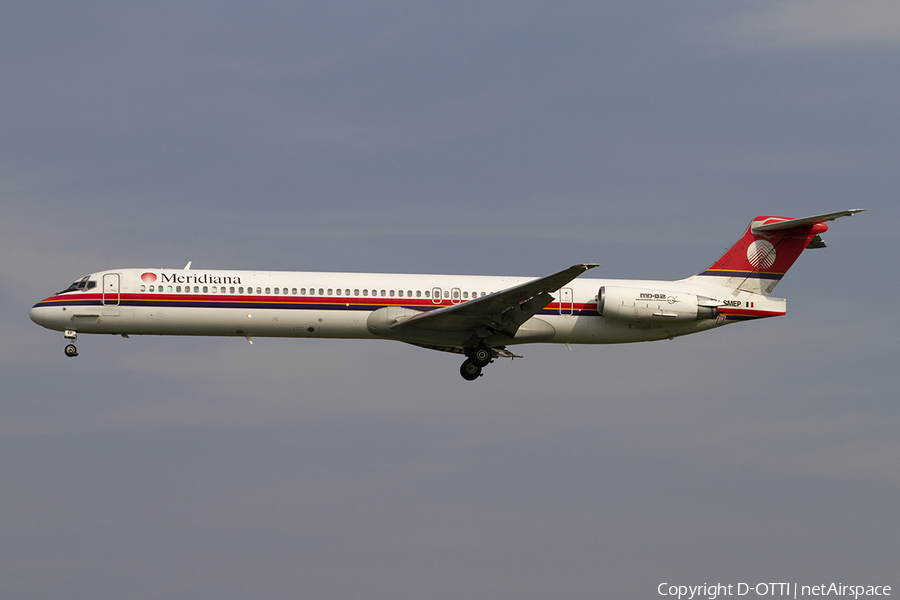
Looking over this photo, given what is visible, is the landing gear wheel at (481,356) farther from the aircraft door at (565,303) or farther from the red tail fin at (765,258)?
the red tail fin at (765,258)

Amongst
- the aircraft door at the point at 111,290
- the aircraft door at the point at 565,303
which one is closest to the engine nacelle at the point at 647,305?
the aircraft door at the point at 565,303

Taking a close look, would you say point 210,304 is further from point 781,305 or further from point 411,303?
point 781,305

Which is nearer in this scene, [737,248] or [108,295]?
[108,295]

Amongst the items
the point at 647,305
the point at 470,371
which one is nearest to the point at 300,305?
the point at 470,371

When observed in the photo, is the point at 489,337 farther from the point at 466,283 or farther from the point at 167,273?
the point at 167,273

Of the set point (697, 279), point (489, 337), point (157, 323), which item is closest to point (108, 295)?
point (157, 323)

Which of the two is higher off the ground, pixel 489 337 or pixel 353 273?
pixel 353 273

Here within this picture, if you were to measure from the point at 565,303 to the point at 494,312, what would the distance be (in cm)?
275

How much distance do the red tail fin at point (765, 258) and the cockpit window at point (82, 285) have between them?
1980 centimetres

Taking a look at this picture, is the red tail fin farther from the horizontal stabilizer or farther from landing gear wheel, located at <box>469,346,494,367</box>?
landing gear wheel, located at <box>469,346,494,367</box>

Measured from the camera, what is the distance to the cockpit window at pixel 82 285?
103 ft

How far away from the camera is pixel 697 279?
3369cm

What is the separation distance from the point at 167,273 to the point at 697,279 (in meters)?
17.5

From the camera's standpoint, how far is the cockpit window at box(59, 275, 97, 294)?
103 feet
